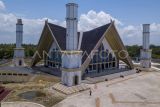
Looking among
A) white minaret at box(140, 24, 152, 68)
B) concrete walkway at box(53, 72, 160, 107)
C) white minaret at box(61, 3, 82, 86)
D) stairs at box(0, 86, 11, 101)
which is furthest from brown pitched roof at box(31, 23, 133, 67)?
stairs at box(0, 86, 11, 101)

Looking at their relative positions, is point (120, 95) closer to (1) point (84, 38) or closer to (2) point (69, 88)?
(2) point (69, 88)

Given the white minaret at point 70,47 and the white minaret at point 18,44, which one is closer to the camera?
the white minaret at point 70,47

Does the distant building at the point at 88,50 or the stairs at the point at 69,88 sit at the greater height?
the distant building at the point at 88,50

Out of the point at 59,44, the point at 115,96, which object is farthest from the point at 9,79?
the point at 115,96

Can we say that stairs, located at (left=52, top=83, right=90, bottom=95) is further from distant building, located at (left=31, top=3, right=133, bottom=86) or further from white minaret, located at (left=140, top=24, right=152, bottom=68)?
white minaret, located at (left=140, top=24, right=152, bottom=68)

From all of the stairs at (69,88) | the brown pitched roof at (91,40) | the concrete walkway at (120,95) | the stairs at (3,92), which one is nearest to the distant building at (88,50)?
the brown pitched roof at (91,40)

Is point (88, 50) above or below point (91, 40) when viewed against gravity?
below

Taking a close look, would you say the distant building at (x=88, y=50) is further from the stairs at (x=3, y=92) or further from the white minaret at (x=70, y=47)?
the stairs at (x=3, y=92)

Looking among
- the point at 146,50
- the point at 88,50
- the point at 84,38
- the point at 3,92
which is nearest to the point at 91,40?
the point at 88,50
